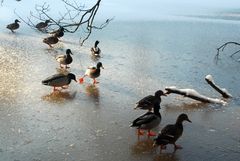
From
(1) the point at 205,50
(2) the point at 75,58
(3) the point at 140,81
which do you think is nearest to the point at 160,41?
(1) the point at 205,50

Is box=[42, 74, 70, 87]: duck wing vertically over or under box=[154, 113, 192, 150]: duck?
under

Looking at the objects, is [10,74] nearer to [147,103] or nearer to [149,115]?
[147,103]

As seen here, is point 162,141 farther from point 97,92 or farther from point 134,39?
point 134,39

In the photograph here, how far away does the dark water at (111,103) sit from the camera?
5.21 metres

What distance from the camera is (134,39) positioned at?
14.1 meters

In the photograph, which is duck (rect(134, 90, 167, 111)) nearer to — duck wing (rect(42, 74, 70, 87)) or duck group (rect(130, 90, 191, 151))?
duck group (rect(130, 90, 191, 151))

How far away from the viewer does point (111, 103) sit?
720cm

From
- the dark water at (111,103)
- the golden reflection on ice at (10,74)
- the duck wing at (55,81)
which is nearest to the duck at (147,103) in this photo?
the dark water at (111,103)

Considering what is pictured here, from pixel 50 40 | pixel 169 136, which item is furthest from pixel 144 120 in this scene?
pixel 50 40

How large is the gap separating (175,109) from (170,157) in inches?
79.8

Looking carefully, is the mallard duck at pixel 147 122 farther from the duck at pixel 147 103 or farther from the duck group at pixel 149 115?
the duck at pixel 147 103

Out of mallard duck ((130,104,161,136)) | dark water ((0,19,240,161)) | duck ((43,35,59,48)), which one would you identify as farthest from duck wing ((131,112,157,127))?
duck ((43,35,59,48))

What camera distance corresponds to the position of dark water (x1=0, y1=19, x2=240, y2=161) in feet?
17.1

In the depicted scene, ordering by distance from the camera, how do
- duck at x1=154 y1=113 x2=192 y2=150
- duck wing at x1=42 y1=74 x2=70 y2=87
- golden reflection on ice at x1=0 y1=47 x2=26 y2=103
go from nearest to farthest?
duck at x1=154 y1=113 x2=192 y2=150
golden reflection on ice at x1=0 y1=47 x2=26 y2=103
duck wing at x1=42 y1=74 x2=70 y2=87
